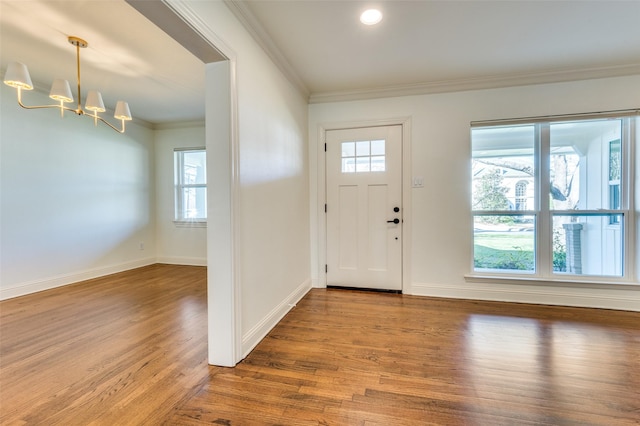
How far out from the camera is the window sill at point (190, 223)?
199 inches

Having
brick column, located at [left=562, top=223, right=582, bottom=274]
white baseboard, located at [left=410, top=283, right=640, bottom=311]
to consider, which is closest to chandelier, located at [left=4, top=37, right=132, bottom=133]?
white baseboard, located at [left=410, top=283, right=640, bottom=311]

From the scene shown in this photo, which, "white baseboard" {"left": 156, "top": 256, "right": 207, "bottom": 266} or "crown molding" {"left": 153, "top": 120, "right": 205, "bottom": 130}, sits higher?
"crown molding" {"left": 153, "top": 120, "right": 205, "bottom": 130}

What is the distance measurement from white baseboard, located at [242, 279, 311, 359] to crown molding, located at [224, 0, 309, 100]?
2248 millimetres

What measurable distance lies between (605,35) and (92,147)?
19.8 ft

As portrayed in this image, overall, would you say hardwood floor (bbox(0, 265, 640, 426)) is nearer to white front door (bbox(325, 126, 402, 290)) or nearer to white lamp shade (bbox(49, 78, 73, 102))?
white front door (bbox(325, 126, 402, 290))

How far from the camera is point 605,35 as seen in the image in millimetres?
2309

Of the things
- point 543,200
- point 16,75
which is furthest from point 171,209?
point 543,200

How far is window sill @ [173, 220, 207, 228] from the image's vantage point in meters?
5.06

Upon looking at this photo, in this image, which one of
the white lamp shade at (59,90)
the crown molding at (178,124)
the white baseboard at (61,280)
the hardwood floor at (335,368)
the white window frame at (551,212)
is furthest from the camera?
the crown molding at (178,124)

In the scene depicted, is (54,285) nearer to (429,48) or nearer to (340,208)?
(340,208)

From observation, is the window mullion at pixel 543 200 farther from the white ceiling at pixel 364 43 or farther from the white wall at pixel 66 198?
the white wall at pixel 66 198

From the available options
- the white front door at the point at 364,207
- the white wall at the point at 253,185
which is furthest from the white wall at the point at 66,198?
the white front door at the point at 364,207

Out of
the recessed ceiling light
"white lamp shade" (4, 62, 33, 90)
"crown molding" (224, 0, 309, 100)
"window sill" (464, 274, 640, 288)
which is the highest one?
the recessed ceiling light

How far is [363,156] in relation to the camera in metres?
3.50
